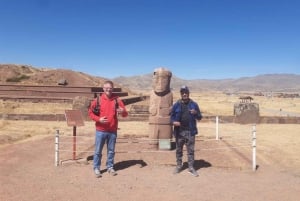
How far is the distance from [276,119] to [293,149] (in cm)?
861

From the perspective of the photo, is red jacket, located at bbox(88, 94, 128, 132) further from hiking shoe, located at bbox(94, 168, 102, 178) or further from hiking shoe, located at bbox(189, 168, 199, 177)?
hiking shoe, located at bbox(189, 168, 199, 177)

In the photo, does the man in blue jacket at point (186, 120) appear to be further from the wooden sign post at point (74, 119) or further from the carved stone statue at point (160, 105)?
the carved stone statue at point (160, 105)

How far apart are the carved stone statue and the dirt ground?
60 cm

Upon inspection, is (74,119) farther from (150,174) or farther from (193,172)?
(193,172)

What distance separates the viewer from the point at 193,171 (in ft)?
29.0

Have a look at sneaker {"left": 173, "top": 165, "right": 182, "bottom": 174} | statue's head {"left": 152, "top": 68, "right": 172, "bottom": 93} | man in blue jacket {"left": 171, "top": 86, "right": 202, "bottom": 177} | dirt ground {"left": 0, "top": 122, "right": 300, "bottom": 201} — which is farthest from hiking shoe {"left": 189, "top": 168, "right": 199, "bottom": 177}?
statue's head {"left": 152, "top": 68, "right": 172, "bottom": 93}

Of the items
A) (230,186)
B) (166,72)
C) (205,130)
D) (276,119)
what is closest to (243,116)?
(276,119)

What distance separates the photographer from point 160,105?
11.6 metres

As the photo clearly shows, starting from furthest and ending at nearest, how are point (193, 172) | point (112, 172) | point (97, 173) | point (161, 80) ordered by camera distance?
1. point (161, 80)
2. point (193, 172)
3. point (112, 172)
4. point (97, 173)

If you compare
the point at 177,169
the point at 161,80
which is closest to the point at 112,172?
the point at 177,169

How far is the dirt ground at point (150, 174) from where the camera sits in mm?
7172

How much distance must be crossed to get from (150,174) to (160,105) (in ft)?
10.3

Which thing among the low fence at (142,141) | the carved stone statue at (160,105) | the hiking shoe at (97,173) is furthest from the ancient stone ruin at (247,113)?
the hiking shoe at (97,173)

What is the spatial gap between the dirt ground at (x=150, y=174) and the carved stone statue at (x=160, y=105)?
23.5 inches
